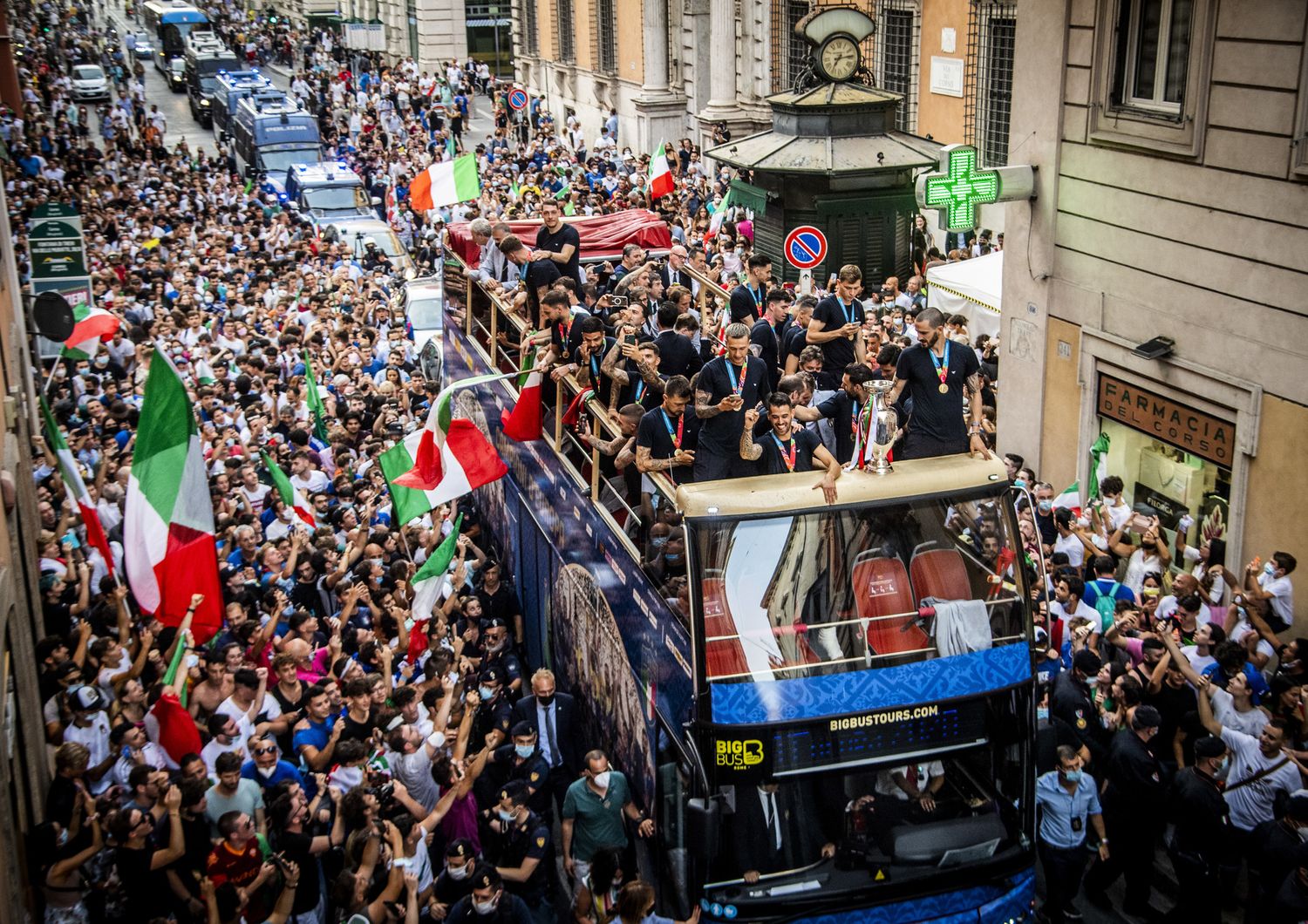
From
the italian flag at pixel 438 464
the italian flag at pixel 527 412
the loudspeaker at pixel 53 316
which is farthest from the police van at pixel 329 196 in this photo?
the italian flag at pixel 527 412

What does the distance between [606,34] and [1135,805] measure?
3732 centimetres

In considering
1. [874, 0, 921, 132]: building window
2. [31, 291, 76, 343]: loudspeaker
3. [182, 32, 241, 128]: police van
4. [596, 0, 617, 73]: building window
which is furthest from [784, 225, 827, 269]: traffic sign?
[182, 32, 241, 128]: police van

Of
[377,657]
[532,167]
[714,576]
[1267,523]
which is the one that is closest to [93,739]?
[377,657]

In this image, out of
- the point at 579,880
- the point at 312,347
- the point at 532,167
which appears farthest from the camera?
the point at 532,167

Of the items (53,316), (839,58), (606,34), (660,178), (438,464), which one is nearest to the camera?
(438,464)

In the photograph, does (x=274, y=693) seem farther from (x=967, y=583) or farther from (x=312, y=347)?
(x=312, y=347)

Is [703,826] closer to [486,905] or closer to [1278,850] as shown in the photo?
[486,905]

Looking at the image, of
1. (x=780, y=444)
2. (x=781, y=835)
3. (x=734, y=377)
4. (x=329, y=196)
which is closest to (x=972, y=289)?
(x=734, y=377)

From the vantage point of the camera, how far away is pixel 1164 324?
1337 centimetres

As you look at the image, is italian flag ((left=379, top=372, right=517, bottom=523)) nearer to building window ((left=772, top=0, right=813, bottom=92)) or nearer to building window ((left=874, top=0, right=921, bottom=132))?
building window ((left=874, top=0, right=921, bottom=132))

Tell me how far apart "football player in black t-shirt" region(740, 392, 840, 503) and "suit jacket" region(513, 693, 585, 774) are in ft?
8.41

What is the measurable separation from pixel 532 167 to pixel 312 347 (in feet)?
53.0

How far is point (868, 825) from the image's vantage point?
7402mm

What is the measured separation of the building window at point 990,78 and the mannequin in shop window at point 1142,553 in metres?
11.7
